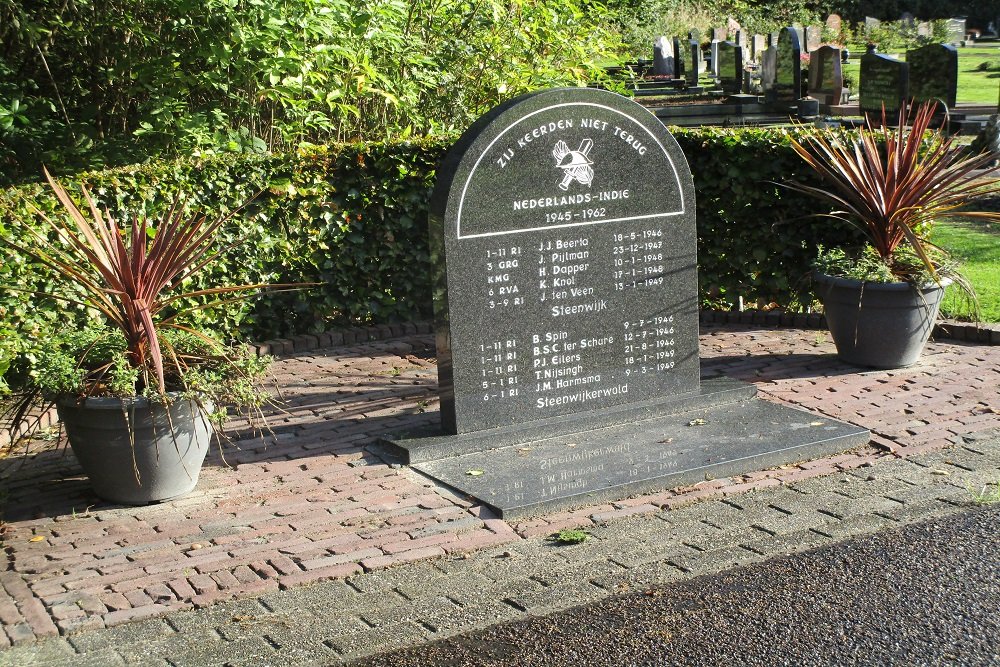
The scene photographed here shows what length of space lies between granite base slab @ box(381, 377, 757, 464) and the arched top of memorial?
3.67 ft

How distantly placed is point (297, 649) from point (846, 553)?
243 centimetres

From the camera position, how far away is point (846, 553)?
495cm

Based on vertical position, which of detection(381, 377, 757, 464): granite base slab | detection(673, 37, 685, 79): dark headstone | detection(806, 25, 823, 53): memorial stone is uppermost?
detection(806, 25, 823, 53): memorial stone

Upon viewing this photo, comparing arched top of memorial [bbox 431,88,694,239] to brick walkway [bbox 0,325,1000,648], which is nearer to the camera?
brick walkway [bbox 0,325,1000,648]

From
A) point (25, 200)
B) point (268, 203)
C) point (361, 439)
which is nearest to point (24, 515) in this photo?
point (361, 439)

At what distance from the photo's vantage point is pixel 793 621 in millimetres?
4348

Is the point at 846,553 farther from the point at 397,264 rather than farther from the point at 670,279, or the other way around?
the point at 397,264

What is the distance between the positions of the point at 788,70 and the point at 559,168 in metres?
19.4

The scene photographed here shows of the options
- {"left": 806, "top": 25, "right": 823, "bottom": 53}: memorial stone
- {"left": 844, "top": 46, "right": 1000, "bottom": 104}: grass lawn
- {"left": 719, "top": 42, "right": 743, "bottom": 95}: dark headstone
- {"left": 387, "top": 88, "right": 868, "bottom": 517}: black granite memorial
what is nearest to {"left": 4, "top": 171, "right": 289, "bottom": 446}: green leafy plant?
{"left": 387, "top": 88, "right": 868, "bottom": 517}: black granite memorial

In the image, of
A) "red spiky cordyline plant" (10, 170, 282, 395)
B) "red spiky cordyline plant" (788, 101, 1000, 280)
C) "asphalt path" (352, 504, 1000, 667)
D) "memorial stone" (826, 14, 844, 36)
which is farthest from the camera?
"memorial stone" (826, 14, 844, 36)

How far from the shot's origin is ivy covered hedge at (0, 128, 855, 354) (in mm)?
8398

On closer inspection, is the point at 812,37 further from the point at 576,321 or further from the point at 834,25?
the point at 576,321

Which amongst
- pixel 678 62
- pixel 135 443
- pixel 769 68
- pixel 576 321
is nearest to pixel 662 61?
pixel 678 62

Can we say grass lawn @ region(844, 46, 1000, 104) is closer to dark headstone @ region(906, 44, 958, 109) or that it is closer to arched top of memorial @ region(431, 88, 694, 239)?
dark headstone @ region(906, 44, 958, 109)
